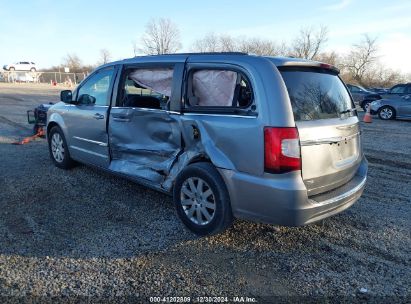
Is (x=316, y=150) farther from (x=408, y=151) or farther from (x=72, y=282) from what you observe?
(x=408, y=151)

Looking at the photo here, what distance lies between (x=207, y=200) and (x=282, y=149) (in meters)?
1.01

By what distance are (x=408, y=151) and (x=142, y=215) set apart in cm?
684

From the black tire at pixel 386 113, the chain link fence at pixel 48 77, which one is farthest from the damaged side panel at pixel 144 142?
the chain link fence at pixel 48 77

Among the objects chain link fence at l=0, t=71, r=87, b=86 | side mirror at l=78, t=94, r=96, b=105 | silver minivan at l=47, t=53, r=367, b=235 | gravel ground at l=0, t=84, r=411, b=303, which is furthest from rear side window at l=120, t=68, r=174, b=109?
chain link fence at l=0, t=71, r=87, b=86

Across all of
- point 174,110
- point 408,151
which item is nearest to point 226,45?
point 408,151

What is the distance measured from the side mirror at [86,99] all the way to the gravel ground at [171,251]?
4.05 ft

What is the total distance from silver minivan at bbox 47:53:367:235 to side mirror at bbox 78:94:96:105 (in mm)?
556

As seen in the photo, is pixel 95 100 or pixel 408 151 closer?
pixel 95 100

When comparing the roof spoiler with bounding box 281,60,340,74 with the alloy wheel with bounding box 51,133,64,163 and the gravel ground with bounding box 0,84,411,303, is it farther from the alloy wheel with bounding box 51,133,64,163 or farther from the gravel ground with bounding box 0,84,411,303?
the alloy wheel with bounding box 51,133,64,163

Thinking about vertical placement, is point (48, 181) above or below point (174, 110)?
below

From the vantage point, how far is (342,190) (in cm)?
348

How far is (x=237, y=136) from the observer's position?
3.19 m

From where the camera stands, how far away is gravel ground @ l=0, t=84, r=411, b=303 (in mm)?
2785

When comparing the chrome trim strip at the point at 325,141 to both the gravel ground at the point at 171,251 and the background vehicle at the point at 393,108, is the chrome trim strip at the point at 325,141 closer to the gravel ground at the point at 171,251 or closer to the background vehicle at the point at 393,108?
the gravel ground at the point at 171,251
